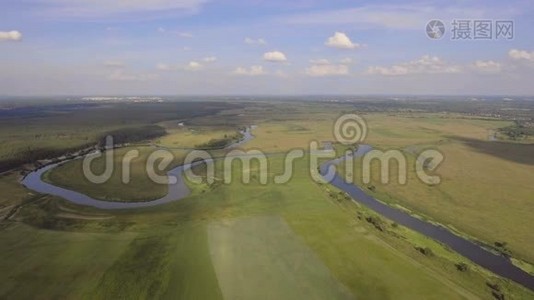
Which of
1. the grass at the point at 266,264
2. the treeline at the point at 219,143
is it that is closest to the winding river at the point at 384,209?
the grass at the point at 266,264

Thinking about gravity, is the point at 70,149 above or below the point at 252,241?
above

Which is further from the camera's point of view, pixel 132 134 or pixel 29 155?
pixel 132 134

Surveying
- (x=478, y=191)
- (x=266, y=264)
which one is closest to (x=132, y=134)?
(x=478, y=191)

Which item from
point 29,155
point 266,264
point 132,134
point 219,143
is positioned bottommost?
point 266,264

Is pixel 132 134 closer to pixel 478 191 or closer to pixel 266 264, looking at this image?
pixel 478 191

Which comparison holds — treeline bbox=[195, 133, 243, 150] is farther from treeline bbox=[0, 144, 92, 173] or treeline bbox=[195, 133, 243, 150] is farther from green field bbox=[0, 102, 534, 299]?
green field bbox=[0, 102, 534, 299]

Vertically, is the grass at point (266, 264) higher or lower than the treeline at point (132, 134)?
lower

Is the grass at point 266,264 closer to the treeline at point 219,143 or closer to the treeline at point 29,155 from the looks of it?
the treeline at point 29,155

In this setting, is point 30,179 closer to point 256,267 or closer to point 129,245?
point 129,245

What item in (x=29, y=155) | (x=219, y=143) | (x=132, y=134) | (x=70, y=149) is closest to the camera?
(x=29, y=155)
